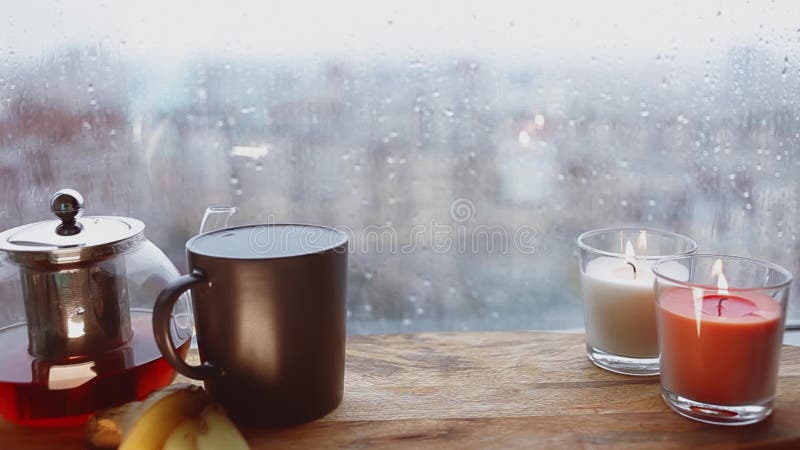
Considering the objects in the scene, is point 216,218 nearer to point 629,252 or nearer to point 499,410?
point 499,410

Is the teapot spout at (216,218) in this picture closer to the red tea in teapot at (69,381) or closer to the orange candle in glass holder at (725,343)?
the red tea in teapot at (69,381)

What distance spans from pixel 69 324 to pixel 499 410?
43 cm

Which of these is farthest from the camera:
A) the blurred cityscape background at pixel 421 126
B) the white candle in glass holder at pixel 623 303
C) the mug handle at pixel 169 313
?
the blurred cityscape background at pixel 421 126

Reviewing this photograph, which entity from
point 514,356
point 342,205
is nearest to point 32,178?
point 342,205

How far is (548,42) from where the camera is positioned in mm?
954

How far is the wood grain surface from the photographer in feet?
2.15

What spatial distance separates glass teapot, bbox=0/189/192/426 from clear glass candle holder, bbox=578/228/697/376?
18.4 inches

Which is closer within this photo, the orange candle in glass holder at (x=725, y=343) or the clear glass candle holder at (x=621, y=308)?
the orange candle in glass holder at (x=725, y=343)

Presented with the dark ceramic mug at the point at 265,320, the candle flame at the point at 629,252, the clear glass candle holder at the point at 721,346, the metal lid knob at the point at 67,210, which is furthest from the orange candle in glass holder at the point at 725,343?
the metal lid knob at the point at 67,210

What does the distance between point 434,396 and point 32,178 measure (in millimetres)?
597

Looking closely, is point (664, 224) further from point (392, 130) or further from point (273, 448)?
point (273, 448)

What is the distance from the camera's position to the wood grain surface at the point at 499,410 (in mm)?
655

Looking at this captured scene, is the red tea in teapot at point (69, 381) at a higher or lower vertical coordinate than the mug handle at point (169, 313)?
lower

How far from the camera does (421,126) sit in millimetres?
974
